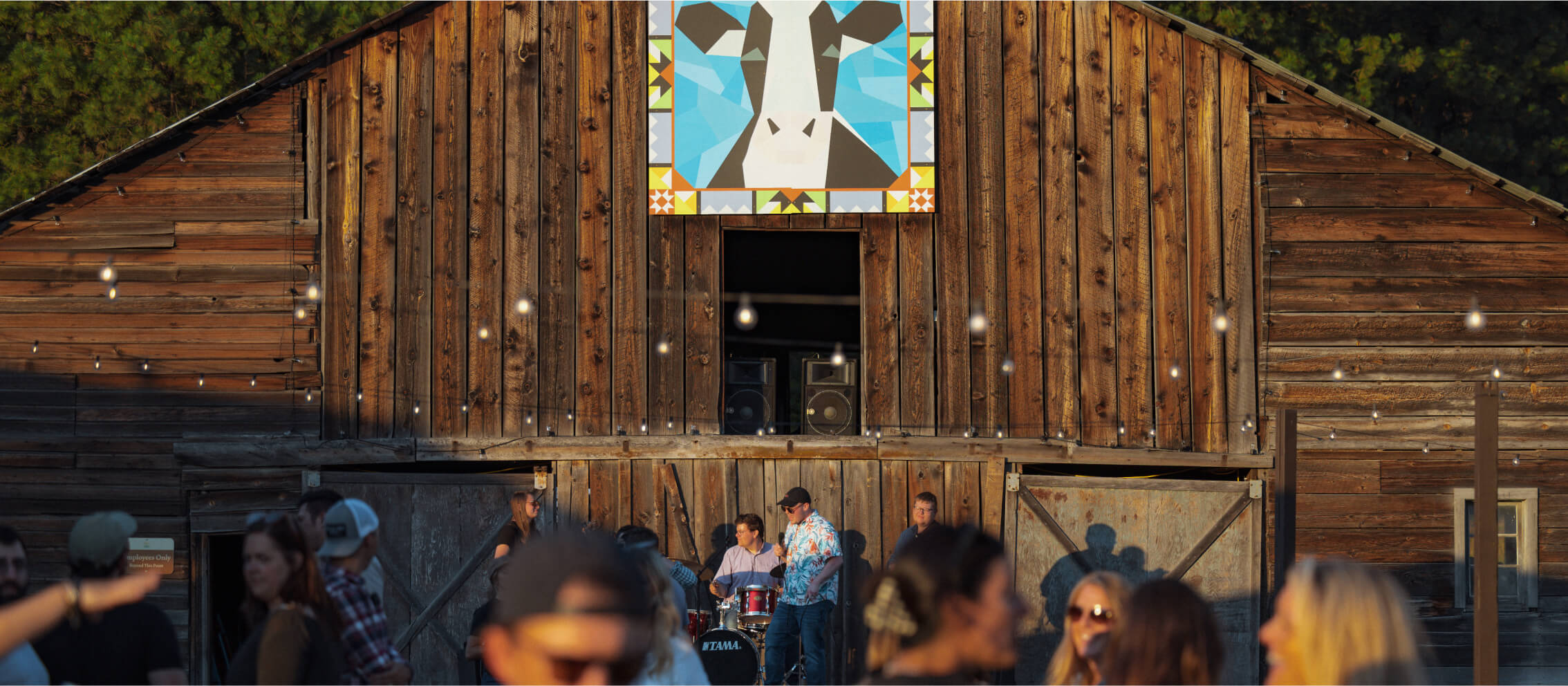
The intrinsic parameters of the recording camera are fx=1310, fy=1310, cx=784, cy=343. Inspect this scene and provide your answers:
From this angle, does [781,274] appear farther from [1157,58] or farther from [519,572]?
[519,572]

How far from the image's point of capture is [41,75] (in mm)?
20062

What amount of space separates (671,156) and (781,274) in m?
6.03

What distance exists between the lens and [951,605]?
2760 millimetres

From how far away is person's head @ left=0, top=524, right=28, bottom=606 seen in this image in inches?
184

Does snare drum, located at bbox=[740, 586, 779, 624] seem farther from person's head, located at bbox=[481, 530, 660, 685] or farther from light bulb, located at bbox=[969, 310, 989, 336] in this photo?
person's head, located at bbox=[481, 530, 660, 685]

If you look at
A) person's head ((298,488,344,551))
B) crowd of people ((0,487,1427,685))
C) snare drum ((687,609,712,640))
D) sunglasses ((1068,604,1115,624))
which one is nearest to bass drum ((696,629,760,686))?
snare drum ((687,609,712,640))

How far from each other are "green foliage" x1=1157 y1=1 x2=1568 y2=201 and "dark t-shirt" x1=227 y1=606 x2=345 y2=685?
60.3 feet

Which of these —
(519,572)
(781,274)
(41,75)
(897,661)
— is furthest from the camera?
(41,75)

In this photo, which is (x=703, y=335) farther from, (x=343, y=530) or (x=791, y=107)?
(x=343, y=530)

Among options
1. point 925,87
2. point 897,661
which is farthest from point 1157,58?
point 897,661

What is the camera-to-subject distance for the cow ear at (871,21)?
11086 millimetres

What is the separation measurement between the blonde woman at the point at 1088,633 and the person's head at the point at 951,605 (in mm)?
1505

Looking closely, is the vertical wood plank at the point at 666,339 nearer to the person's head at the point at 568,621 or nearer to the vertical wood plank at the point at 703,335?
the vertical wood plank at the point at 703,335

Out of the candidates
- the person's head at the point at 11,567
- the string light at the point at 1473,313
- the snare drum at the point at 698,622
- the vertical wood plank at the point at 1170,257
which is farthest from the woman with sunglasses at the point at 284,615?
the string light at the point at 1473,313
